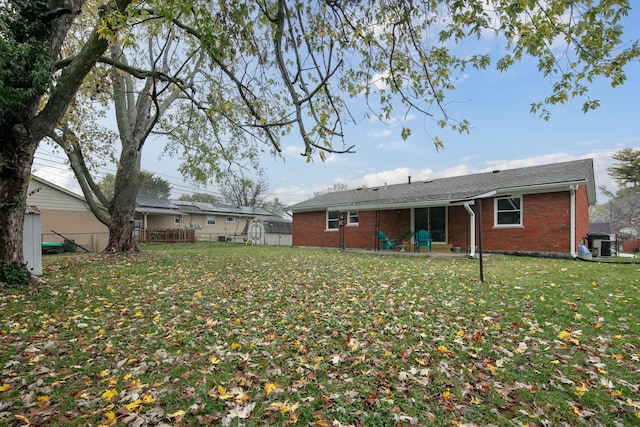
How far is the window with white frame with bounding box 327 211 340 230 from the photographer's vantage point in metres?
19.2

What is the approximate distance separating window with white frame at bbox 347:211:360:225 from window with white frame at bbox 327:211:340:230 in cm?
94

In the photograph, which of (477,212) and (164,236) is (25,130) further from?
(164,236)

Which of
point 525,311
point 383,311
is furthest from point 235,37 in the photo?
point 525,311

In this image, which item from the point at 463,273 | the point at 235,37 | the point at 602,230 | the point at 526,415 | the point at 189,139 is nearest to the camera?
the point at 526,415

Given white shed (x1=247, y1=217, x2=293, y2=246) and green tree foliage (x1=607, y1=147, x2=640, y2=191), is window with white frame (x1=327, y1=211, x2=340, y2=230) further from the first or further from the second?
green tree foliage (x1=607, y1=147, x2=640, y2=191)

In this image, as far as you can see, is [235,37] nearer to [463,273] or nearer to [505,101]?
[505,101]

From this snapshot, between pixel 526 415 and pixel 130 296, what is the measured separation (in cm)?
647

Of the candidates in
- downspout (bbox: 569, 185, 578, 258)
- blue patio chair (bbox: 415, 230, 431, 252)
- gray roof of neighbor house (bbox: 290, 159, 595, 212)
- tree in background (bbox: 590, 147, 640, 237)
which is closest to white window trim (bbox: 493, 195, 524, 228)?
gray roof of neighbor house (bbox: 290, 159, 595, 212)

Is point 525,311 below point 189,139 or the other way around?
below

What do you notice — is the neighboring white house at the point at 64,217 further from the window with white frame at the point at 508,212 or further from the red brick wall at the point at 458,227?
the window with white frame at the point at 508,212

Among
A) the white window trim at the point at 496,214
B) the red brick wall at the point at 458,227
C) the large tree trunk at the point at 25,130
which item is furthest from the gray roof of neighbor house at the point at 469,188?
the large tree trunk at the point at 25,130

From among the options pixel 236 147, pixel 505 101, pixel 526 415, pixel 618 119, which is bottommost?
pixel 526 415

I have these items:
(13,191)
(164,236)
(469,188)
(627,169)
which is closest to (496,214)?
(469,188)

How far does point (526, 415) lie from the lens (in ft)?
8.54
